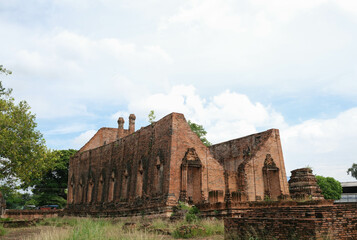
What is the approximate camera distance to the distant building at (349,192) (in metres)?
49.7

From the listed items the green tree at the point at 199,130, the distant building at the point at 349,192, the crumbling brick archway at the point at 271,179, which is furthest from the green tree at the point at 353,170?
the crumbling brick archway at the point at 271,179

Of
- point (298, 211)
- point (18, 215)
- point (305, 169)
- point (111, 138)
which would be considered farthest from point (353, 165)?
point (298, 211)

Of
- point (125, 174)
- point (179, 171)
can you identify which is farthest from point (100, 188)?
point (179, 171)

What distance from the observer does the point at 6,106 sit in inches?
571

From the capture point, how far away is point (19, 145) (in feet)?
46.2

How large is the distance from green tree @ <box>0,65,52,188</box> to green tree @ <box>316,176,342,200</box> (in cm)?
3457

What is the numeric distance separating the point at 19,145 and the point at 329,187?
36.9 meters

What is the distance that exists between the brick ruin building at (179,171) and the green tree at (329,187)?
903 inches

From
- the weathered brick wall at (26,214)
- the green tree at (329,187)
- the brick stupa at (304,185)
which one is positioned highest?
the green tree at (329,187)

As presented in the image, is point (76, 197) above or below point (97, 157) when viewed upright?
below

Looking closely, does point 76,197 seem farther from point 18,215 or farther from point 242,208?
point 242,208

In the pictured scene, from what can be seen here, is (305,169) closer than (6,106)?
No

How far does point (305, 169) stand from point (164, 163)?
7197mm

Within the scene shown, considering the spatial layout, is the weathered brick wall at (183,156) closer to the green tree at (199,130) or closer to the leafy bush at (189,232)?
the leafy bush at (189,232)
